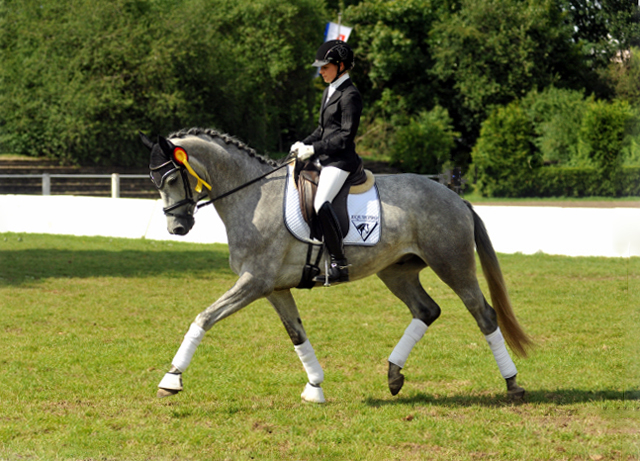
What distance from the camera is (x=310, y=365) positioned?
6.80 meters

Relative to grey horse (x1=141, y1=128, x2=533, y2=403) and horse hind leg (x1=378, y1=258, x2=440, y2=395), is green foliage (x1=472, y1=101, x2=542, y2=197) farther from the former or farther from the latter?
horse hind leg (x1=378, y1=258, x2=440, y2=395)

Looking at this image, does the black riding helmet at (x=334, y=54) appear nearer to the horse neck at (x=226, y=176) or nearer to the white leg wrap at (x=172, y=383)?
the horse neck at (x=226, y=176)

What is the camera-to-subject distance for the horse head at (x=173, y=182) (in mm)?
6268

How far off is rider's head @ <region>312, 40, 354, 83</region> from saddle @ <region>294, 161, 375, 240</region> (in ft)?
2.78

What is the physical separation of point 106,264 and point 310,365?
10593 mm

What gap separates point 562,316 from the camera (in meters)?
10.9

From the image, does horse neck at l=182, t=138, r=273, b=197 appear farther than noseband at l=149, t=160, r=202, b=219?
Yes

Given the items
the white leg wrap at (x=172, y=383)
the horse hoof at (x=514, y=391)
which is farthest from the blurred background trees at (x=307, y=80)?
the white leg wrap at (x=172, y=383)

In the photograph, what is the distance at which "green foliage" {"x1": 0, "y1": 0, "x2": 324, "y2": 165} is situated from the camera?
37.8 m

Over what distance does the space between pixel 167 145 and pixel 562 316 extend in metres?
7.16

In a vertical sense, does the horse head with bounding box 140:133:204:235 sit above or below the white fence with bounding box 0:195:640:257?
above

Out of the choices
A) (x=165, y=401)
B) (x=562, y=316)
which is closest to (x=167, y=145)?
(x=165, y=401)

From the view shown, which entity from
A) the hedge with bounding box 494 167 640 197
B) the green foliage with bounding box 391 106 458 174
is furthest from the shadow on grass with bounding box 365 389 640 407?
the green foliage with bounding box 391 106 458 174

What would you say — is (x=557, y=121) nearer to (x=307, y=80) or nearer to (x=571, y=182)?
(x=571, y=182)
